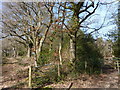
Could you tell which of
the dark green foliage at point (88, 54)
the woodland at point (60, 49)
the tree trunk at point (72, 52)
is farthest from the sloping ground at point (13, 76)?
the dark green foliage at point (88, 54)

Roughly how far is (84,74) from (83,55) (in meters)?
1.92

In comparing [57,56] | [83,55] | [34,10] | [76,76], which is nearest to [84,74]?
[76,76]

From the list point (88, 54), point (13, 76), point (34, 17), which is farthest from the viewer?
point (88, 54)

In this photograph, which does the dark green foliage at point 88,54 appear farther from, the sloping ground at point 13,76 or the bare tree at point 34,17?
the sloping ground at point 13,76

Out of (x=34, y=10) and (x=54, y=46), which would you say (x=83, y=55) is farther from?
(x=34, y=10)

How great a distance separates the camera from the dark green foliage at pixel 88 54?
7.78 meters

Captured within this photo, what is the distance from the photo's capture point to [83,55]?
815cm

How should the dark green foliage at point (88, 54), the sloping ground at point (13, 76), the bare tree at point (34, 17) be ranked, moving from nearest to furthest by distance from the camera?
the sloping ground at point (13, 76) → the bare tree at point (34, 17) → the dark green foliage at point (88, 54)

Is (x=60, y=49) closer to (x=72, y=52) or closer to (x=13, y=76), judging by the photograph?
(x=72, y=52)

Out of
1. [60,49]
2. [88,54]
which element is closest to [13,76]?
[60,49]

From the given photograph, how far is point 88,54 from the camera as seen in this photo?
8289 millimetres

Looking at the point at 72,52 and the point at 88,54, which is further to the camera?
the point at 88,54

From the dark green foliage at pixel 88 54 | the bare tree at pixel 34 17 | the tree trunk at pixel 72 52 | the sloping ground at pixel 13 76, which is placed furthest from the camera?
the dark green foliage at pixel 88 54

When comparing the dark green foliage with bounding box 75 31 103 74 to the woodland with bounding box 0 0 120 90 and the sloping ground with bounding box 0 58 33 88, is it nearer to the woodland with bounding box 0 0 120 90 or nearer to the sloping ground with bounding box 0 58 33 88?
the woodland with bounding box 0 0 120 90
